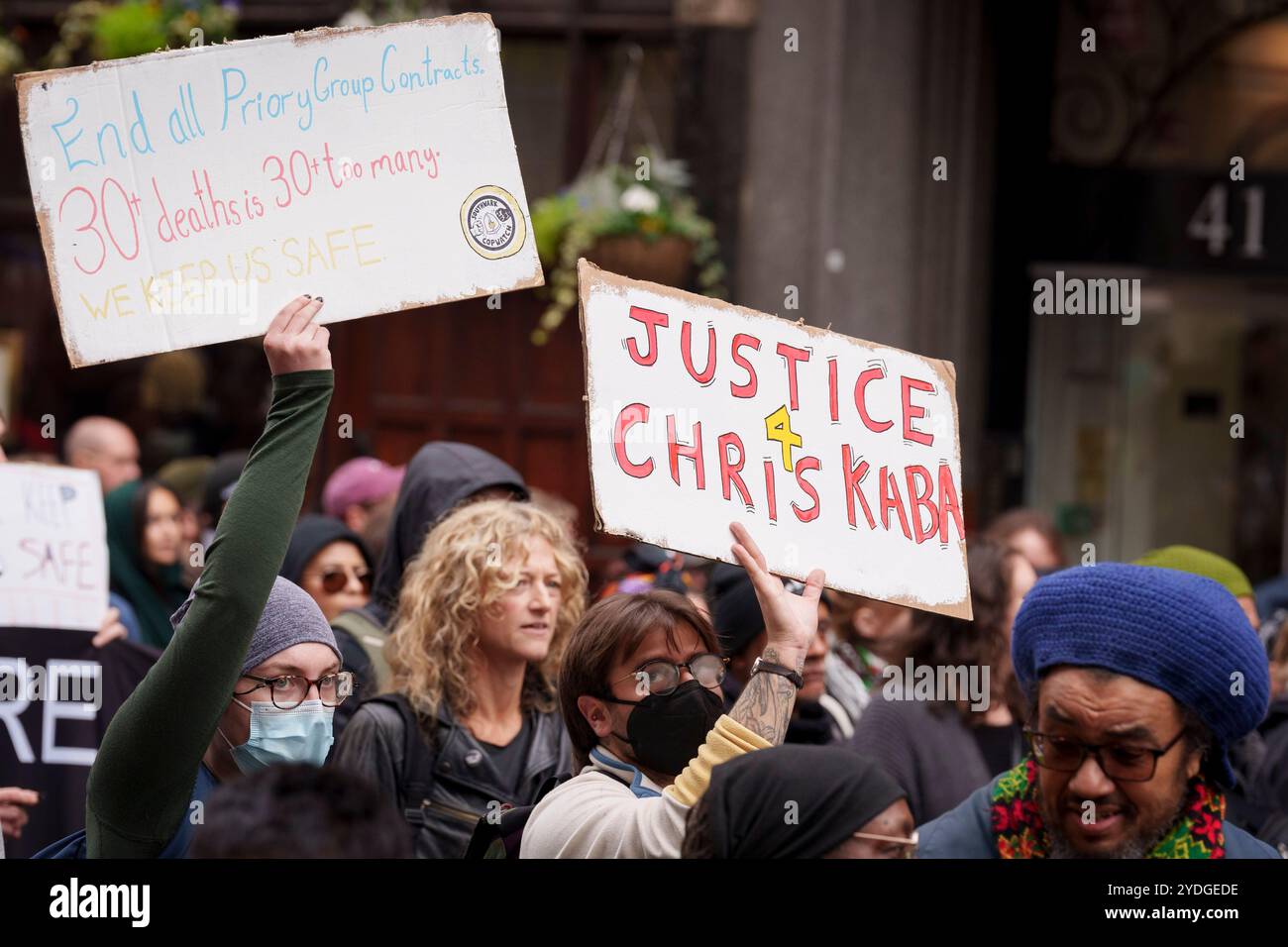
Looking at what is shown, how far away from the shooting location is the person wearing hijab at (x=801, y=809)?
222cm

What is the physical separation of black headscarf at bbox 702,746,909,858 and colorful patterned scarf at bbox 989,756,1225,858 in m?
0.46

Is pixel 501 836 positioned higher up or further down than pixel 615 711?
further down

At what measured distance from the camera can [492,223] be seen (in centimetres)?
313

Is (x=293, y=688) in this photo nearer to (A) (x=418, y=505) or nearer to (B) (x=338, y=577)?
(A) (x=418, y=505)

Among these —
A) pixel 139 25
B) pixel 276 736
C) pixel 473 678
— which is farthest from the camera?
pixel 139 25

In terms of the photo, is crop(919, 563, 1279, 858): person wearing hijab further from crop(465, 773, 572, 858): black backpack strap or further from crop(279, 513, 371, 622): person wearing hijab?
crop(279, 513, 371, 622): person wearing hijab

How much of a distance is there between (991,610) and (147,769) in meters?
2.58

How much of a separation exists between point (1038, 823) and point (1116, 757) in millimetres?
202

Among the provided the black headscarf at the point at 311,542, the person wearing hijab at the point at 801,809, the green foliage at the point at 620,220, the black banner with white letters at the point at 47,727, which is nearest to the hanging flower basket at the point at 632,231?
the green foliage at the point at 620,220

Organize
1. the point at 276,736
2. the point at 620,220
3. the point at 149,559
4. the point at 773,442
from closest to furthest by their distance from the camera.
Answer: the point at 276,736 → the point at 773,442 → the point at 149,559 → the point at 620,220

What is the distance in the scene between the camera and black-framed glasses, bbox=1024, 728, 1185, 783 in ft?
8.25

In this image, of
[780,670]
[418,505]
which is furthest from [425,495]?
[780,670]

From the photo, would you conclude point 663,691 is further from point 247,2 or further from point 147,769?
point 247,2
